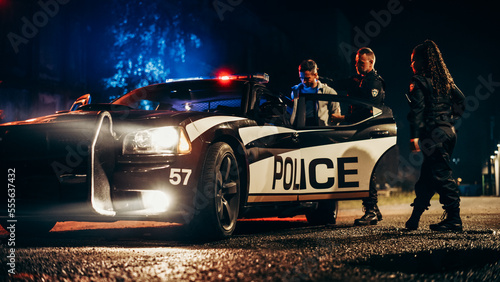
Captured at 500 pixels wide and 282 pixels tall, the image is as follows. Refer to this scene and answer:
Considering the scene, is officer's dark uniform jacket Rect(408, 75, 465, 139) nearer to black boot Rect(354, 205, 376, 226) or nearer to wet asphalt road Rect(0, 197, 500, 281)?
wet asphalt road Rect(0, 197, 500, 281)

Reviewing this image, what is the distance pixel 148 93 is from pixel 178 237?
1787 mm

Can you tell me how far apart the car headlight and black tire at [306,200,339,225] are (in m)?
2.95

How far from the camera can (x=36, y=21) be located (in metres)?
14.0

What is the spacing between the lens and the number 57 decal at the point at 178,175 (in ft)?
15.1

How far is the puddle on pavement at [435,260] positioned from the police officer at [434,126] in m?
1.48

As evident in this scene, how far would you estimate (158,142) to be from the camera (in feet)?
15.4

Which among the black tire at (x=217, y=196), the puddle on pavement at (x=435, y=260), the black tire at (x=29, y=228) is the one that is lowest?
the puddle on pavement at (x=435, y=260)

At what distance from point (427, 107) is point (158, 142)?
298 centimetres

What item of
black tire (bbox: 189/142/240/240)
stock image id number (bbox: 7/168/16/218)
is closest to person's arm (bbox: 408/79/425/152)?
black tire (bbox: 189/142/240/240)

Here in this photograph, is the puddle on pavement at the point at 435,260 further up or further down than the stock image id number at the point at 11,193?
further down

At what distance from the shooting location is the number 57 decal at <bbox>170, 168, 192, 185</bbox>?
181 inches
